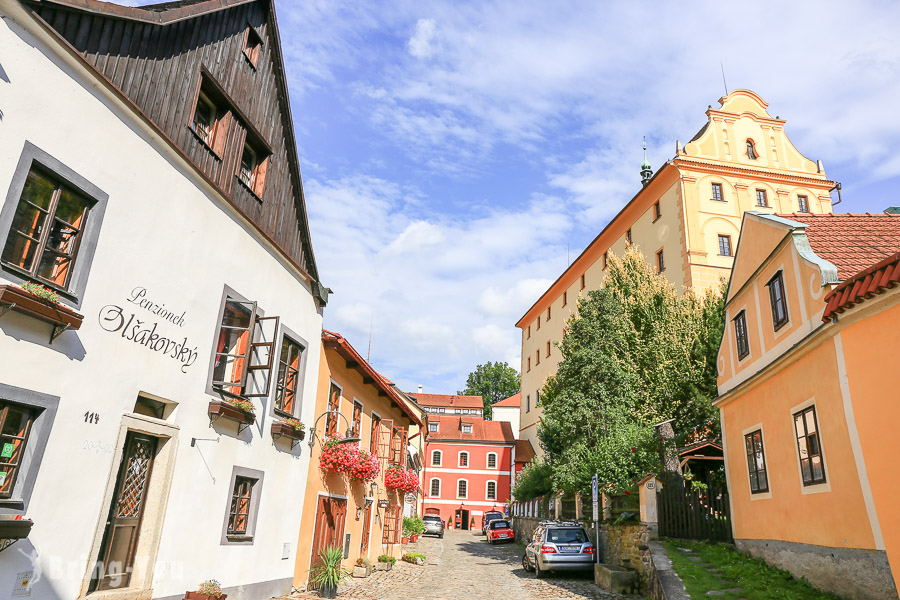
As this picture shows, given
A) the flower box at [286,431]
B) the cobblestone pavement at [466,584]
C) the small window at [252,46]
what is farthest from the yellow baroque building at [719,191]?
the small window at [252,46]

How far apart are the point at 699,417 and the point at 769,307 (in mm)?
12098

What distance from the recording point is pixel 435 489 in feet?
187

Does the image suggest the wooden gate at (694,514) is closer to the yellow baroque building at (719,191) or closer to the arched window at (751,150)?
the yellow baroque building at (719,191)

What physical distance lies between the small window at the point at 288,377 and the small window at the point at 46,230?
18.6 feet

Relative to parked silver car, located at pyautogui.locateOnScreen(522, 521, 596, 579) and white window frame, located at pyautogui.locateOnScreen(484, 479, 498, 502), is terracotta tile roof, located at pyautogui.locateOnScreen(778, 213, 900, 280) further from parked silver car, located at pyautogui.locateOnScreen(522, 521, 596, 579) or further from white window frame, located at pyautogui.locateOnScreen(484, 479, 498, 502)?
white window frame, located at pyautogui.locateOnScreen(484, 479, 498, 502)

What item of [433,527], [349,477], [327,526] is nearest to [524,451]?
[433,527]

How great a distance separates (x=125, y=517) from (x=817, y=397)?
443 inches

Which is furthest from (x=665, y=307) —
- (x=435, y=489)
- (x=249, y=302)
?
(x=435, y=489)

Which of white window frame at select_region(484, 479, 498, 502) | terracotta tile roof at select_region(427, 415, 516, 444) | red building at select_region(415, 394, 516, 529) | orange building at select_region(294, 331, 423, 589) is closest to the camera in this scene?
orange building at select_region(294, 331, 423, 589)

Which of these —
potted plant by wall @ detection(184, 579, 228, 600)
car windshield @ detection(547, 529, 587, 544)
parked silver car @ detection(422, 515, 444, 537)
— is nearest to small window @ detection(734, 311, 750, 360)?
car windshield @ detection(547, 529, 587, 544)

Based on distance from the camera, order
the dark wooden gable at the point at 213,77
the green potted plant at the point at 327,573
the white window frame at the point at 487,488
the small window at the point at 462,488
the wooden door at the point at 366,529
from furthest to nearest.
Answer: the small window at the point at 462,488 → the white window frame at the point at 487,488 → the wooden door at the point at 366,529 → the green potted plant at the point at 327,573 → the dark wooden gable at the point at 213,77

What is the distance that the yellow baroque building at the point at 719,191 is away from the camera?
98.2ft

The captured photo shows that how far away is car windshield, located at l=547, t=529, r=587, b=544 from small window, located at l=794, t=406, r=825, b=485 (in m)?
9.28

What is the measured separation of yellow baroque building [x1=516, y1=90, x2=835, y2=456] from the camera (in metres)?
29.9
